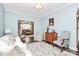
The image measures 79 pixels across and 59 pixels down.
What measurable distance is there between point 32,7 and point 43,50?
63 centimetres

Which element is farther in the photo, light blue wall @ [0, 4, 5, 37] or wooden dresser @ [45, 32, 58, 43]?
wooden dresser @ [45, 32, 58, 43]

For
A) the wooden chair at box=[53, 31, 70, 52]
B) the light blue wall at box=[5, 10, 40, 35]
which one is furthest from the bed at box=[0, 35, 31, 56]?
the wooden chair at box=[53, 31, 70, 52]

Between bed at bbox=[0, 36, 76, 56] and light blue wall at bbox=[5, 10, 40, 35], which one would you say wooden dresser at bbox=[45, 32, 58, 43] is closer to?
bed at bbox=[0, 36, 76, 56]

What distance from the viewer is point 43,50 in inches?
55.7

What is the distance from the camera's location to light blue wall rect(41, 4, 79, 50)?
53.0 inches

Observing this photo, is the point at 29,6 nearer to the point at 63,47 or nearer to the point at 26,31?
the point at 26,31

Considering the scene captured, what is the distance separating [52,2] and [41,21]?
31cm

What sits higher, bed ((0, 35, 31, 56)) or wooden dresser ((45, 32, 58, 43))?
wooden dresser ((45, 32, 58, 43))

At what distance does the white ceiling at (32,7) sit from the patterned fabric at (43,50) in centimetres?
45

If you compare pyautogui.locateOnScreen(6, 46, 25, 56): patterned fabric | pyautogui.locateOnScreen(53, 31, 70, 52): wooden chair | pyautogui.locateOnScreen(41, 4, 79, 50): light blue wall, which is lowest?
pyautogui.locateOnScreen(6, 46, 25, 56): patterned fabric

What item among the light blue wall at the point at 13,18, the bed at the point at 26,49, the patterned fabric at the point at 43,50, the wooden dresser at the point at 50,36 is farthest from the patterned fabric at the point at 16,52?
the wooden dresser at the point at 50,36

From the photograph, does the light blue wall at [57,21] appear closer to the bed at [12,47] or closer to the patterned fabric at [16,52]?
the bed at [12,47]

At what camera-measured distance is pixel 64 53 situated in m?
1.36

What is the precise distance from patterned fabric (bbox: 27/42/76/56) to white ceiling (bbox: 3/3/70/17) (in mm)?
454
